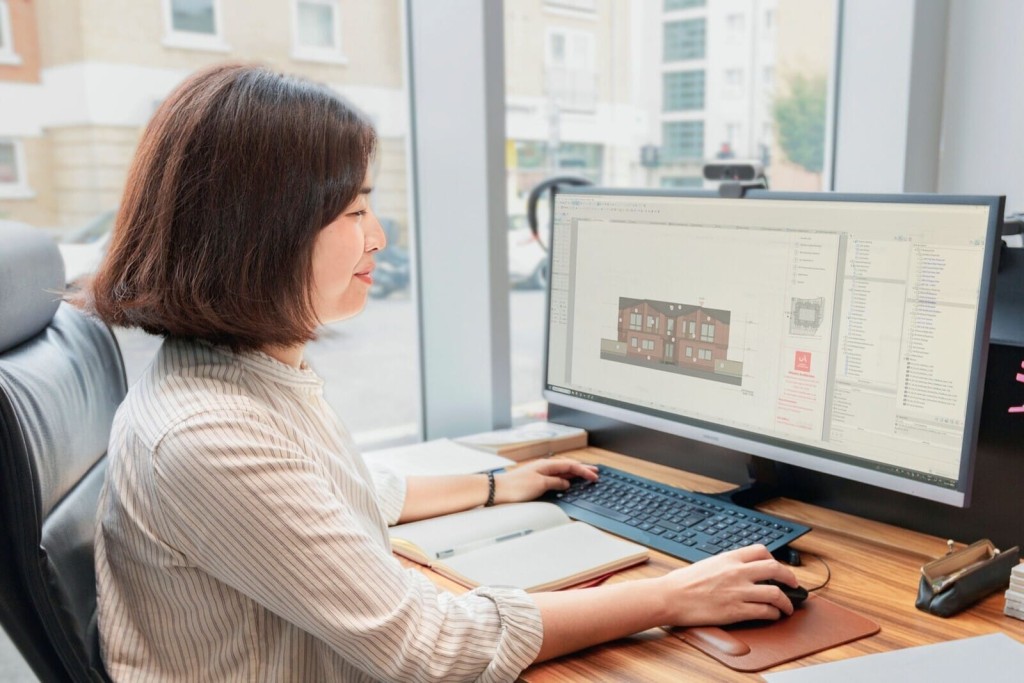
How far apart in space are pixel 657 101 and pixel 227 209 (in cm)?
176

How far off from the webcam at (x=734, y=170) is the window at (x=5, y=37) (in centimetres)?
128

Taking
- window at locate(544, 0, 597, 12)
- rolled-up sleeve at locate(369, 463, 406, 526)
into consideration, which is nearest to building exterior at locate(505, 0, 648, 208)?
window at locate(544, 0, 597, 12)

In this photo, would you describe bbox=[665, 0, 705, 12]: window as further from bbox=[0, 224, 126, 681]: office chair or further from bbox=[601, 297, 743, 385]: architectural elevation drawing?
bbox=[0, 224, 126, 681]: office chair

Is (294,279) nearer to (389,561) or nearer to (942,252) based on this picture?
(389,561)

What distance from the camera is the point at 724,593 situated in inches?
40.8

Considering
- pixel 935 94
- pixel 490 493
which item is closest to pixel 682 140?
pixel 935 94

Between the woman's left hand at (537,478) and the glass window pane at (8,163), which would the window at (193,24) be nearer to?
the glass window pane at (8,163)

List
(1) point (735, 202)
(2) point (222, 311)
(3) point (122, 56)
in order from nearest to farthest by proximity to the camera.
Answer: (2) point (222, 311) → (1) point (735, 202) → (3) point (122, 56)

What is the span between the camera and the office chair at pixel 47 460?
2.72ft

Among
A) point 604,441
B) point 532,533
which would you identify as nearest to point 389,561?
point 532,533

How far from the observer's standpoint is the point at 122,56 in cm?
164

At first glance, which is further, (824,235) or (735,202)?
(735,202)

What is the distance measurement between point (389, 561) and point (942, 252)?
29.3 inches

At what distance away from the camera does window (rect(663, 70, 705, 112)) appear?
2498mm
